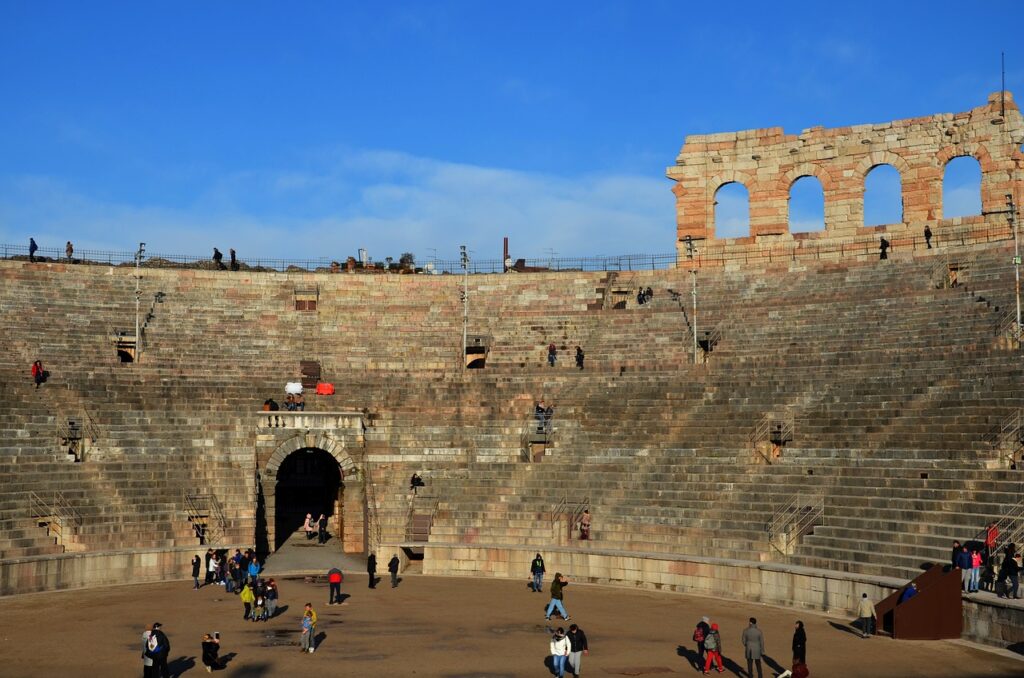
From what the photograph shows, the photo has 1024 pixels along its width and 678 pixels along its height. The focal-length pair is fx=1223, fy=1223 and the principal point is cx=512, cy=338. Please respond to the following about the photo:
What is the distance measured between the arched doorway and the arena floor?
8.83 metres

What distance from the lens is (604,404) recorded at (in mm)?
44750

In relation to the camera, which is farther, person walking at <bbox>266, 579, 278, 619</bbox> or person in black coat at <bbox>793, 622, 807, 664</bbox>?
person walking at <bbox>266, 579, 278, 619</bbox>

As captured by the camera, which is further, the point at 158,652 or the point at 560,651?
the point at 560,651

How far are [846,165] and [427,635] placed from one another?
31.9 metres

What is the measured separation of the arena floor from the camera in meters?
25.2

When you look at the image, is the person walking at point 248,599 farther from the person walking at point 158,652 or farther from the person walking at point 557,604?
the person walking at point 557,604

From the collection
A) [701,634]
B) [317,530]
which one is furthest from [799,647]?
[317,530]

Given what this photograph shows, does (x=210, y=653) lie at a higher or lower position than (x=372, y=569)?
lower

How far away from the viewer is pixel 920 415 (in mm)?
36906

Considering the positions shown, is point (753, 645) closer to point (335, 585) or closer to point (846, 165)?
point (335, 585)

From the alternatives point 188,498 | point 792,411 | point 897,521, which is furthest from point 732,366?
point 188,498

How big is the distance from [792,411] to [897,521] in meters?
8.28

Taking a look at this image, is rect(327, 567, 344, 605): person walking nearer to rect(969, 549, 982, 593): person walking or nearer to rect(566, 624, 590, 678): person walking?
rect(566, 624, 590, 678): person walking

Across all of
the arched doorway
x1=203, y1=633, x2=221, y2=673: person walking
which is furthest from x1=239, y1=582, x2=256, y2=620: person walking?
the arched doorway
